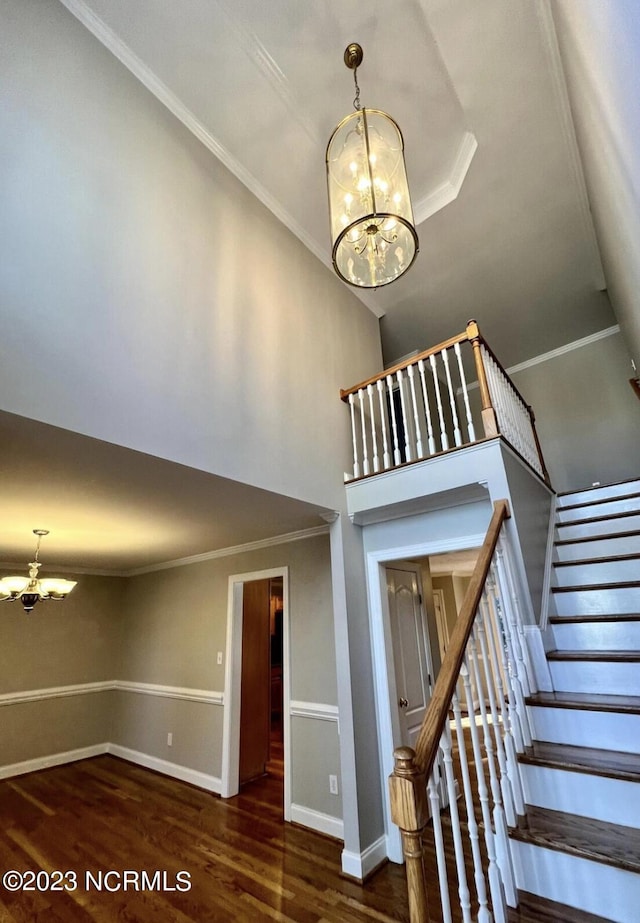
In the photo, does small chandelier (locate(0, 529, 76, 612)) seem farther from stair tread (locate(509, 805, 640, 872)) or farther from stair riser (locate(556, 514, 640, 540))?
stair riser (locate(556, 514, 640, 540))

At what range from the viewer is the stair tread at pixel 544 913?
50.5 inches

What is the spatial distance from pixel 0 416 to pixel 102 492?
0.99 m

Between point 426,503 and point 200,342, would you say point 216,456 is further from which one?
point 426,503

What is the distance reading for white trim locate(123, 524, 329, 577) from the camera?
3832 millimetres

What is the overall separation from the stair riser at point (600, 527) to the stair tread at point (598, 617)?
775 millimetres

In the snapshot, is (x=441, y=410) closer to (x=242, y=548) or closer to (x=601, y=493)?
(x=601, y=493)

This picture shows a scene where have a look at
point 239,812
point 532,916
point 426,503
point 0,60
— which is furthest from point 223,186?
point 239,812

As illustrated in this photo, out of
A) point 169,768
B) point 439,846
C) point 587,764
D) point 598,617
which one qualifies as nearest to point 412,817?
point 439,846

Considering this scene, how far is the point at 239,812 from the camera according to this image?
11.8 feet

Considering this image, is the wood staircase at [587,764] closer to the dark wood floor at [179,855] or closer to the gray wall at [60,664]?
the dark wood floor at [179,855]

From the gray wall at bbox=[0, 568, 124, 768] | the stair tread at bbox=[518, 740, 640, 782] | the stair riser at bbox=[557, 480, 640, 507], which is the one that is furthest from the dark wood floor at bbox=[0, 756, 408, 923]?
the stair riser at bbox=[557, 480, 640, 507]

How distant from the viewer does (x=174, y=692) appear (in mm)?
4695

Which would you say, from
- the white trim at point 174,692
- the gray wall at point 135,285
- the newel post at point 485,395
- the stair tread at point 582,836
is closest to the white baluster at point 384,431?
the gray wall at point 135,285

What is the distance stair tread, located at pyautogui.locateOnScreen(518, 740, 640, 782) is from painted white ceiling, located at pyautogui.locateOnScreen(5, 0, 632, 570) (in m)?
1.91
